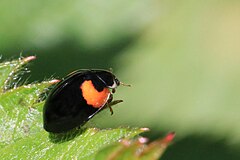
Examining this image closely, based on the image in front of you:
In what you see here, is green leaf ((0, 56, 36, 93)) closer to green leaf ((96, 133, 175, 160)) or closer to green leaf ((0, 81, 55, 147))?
green leaf ((0, 81, 55, 147))

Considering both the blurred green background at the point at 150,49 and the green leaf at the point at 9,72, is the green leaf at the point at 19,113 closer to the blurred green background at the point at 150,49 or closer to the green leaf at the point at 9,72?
the green leaf at the point at 9,72

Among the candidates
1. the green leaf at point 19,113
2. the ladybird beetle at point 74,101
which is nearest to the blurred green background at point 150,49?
the ladybird beetle at point 74,101

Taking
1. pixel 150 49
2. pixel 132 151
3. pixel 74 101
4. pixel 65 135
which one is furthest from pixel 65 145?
pixel 150 49

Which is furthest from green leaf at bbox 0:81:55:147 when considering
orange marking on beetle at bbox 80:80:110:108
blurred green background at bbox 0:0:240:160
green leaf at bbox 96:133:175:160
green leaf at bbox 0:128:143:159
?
blurred green background at bbox 0:0:240:160

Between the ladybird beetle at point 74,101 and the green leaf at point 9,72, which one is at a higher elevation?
Answer: the green leaf at point 9,72

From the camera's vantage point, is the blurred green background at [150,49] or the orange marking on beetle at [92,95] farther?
the blurred green background at [150,49]

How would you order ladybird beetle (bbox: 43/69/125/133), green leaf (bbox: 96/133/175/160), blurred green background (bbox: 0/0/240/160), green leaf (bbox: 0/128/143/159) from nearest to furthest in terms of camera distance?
green leaf (bbox: 96/133/175/160) < green leaf (bbox: 0/128/143/159) < ladybird beetle (bbox: 43/69/125/133) < blurred green background (bbox: 0/0/240/160)

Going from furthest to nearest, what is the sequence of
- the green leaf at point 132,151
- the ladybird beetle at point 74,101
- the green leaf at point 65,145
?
1. the ladybird beetle at point 74,101
2. the green leaf at point 65,145
3. the green leaf at point 132,151
